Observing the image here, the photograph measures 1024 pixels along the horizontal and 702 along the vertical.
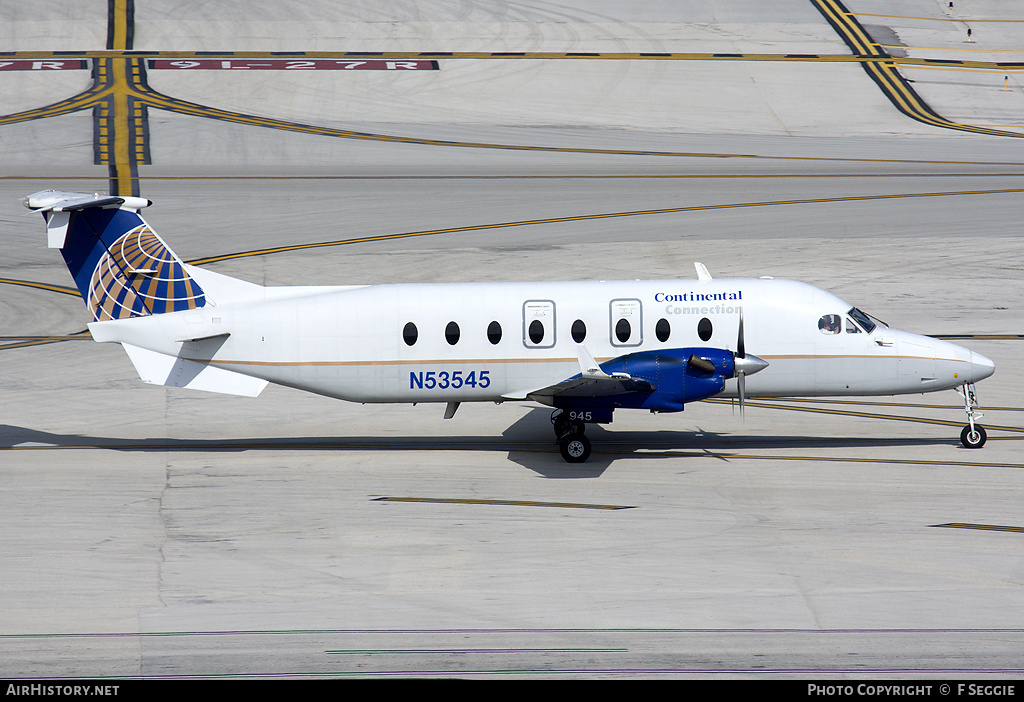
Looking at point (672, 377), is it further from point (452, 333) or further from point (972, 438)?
point (972, 438)

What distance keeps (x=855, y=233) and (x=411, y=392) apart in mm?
21351

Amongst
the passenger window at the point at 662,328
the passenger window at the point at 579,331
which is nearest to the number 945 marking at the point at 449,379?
the passenger window at the point at 579,331

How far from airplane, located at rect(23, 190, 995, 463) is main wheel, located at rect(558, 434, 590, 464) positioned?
0.08 ft

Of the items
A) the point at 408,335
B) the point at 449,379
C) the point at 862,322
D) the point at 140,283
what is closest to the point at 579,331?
the point at 449,379

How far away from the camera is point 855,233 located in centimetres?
3659

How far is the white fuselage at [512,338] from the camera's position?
21.4 m

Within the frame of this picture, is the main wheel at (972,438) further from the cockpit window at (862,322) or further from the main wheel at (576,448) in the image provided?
the main wheel at (576,448)

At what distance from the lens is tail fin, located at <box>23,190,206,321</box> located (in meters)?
21.8

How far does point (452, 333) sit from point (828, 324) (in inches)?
314

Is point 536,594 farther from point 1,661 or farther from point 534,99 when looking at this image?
point 534,99

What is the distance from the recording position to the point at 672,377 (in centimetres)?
2033

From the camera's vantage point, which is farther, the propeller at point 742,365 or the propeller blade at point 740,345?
the propeller blade at point 740,345

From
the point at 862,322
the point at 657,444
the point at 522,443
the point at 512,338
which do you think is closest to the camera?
the point at 512,338

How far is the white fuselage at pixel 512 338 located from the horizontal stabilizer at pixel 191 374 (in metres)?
0.17
